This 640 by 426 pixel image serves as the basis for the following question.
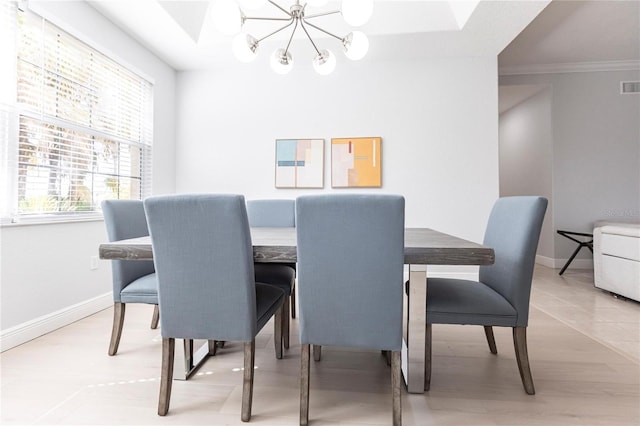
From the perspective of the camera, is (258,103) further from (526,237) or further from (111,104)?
(526,237)

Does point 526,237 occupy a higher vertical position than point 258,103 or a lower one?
lower

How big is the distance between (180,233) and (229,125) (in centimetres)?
301

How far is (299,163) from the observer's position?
377cm

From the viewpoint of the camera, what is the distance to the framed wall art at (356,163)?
366 centimetres

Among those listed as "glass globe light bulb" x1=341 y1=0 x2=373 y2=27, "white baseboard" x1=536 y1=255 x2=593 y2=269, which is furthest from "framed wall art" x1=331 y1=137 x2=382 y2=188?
"white baseboard" x1=536 y1=255 x2=593 y2=269

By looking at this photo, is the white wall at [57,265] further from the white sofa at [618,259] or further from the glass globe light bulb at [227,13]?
the white sofa at [618,259]

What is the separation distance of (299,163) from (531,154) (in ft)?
12.6

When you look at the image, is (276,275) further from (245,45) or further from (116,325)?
(245,45)

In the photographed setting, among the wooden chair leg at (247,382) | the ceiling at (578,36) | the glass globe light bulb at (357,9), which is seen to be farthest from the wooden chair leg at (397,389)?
the ceiling at (578,36)

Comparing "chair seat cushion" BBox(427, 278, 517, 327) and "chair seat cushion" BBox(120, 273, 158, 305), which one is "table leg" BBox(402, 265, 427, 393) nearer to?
"chair seat cushion" BBox(427, 278, 517, 327)

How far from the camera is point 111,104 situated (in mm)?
2885

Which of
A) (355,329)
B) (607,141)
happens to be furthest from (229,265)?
(607,141)

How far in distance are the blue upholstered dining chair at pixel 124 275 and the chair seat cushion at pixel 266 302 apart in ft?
2.00

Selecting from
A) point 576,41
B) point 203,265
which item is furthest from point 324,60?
point 576,41
